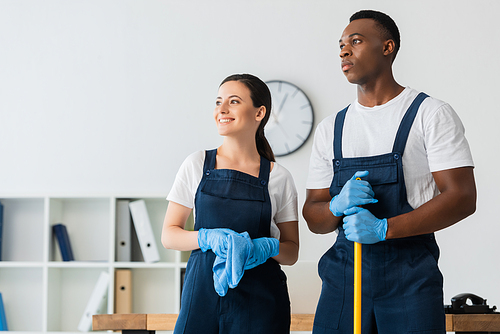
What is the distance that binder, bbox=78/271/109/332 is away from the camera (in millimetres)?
2914

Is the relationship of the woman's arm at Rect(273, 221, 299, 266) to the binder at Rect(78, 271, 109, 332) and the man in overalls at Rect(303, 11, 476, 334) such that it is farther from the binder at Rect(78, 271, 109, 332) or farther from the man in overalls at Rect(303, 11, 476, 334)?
the binder at Rect(78, 271, 109, 332)

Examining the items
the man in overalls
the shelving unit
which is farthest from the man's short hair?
the shelving unit

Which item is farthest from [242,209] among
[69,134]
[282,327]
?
[69,134]

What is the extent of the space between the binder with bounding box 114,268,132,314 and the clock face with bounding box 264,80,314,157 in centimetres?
116

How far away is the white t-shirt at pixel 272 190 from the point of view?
1.61 metres

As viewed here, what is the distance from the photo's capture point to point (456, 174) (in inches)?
51.4

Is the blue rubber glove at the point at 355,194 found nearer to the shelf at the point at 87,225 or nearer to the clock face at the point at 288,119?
the clock face at the point at 288,119

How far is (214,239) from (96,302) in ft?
5.74

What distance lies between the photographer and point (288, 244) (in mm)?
1609

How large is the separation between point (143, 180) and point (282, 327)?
6.24 feet

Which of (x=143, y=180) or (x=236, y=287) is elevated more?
(x=143, y=180)

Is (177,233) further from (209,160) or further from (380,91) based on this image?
(380,91)

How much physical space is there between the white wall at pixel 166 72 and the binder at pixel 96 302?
58 centimetres

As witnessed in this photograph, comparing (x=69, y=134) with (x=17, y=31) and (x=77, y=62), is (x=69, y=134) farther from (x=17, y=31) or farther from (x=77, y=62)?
(x=17, y=31)
